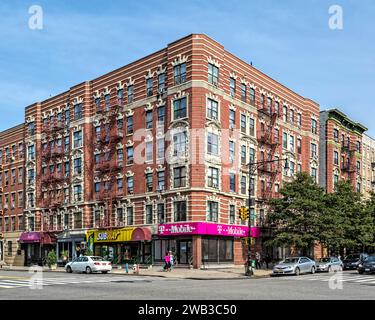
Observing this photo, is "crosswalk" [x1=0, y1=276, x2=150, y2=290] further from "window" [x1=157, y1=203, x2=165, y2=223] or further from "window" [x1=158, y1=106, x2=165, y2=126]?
"window" [x1=158, y1=106, x2=165, y2=126]

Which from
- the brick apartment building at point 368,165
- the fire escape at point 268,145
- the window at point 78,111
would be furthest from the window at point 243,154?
the brick apartment building at point 368,165

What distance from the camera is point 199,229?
46375 millimetres

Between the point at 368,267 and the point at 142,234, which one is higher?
the point at 142,234

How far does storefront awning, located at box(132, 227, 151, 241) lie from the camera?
49.8m

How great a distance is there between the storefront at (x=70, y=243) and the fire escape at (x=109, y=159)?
3946 mm

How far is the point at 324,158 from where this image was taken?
72.4 meters

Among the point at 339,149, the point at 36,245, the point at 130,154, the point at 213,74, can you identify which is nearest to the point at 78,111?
the point at 130,154

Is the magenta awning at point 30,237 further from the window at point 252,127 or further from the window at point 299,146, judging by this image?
the window at point 299,146

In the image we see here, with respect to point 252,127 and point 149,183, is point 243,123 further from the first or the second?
point 149,183

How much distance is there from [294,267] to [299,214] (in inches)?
563

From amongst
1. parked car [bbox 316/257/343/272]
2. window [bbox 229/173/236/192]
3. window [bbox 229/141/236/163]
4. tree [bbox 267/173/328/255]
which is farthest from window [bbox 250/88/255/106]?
parked car [bbox 316/257/343/272]

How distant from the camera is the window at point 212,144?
48959mm

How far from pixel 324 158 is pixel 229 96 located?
84.9ft

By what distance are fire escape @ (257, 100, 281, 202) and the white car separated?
2063 cm
